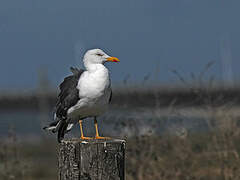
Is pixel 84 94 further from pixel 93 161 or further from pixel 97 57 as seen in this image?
pixel 93 161

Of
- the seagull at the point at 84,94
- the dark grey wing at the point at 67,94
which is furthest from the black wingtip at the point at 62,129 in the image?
the dark grey wing at the point at 67,94

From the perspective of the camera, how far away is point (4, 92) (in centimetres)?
6888

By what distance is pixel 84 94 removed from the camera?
4938mm

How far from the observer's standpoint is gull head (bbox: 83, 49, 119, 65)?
523cm

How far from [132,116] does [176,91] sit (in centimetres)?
4704

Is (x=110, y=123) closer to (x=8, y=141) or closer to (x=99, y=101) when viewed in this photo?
(x=8, y=141)

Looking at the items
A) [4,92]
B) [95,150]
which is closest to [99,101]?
[95,150]

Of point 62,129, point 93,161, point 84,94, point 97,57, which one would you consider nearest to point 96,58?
point 97,57

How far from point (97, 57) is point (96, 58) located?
19mm

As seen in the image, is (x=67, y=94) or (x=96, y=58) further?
(x=96, y=58)

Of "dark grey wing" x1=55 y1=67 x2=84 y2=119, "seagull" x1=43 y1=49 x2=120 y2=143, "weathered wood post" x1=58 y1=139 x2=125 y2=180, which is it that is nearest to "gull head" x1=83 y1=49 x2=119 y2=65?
"seagull" x1=43 y1=49 x2=120 y2=143

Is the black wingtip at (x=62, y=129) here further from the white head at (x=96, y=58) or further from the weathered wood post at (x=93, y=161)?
the weathered wood post at (x=93, y=161)

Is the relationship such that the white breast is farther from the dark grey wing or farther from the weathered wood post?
the weathered wood post

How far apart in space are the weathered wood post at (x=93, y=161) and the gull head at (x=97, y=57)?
→ 1.26 metres
